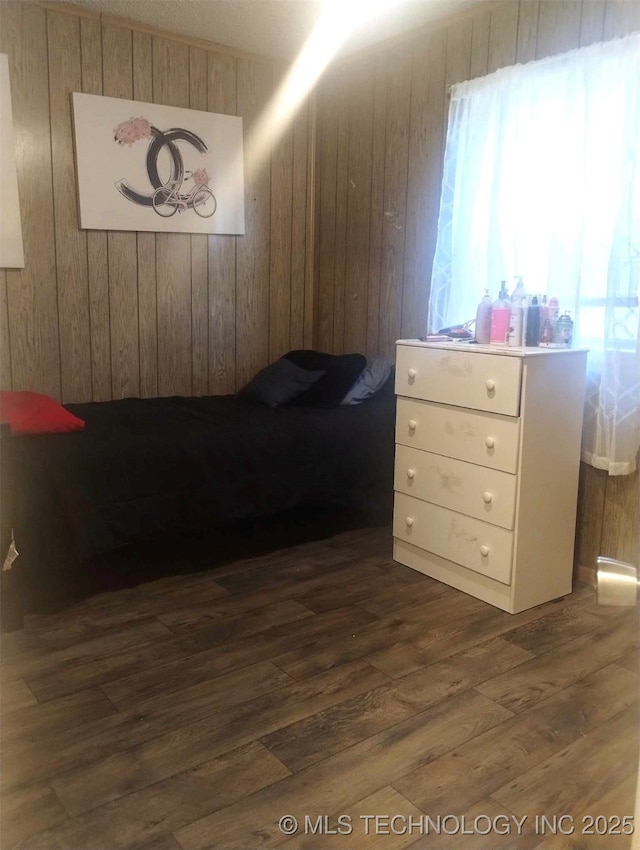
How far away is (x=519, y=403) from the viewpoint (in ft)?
8.13

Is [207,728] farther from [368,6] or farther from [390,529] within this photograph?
[368,6]

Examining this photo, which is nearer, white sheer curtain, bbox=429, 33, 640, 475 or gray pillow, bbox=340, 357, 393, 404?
white sheer curtain, bbox=429, 33, 640, 475

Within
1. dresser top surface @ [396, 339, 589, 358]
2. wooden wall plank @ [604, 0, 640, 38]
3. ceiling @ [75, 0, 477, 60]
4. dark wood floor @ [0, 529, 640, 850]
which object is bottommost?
dark wood floor @ [0, 529, 640, 850]

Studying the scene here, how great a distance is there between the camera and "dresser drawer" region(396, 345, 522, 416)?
250 centimetres

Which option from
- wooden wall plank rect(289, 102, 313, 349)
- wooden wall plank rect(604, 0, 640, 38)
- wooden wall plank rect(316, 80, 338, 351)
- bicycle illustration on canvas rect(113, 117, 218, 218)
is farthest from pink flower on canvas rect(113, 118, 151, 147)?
wooden wall plank rect(604, 0, 640, 38)

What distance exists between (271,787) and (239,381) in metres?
2.60

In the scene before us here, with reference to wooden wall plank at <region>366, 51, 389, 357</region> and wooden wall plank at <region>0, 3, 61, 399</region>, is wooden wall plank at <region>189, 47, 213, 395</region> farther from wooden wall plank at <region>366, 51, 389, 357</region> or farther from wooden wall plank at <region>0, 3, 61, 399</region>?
wooden wall plank at <region>366, 51, 389, 357</region>

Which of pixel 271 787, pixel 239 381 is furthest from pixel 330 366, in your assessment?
pixel 271 787

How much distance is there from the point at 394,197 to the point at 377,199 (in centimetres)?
13

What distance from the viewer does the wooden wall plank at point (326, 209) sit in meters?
3.92

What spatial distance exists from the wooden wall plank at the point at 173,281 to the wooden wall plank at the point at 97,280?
10.6 inches

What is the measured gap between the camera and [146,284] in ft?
11.9

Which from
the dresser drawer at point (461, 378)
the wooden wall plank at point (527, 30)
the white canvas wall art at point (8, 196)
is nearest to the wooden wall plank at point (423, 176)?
the wooden wall plank at point (527, 30)

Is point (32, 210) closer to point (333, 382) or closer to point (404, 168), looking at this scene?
point (333, 382)
